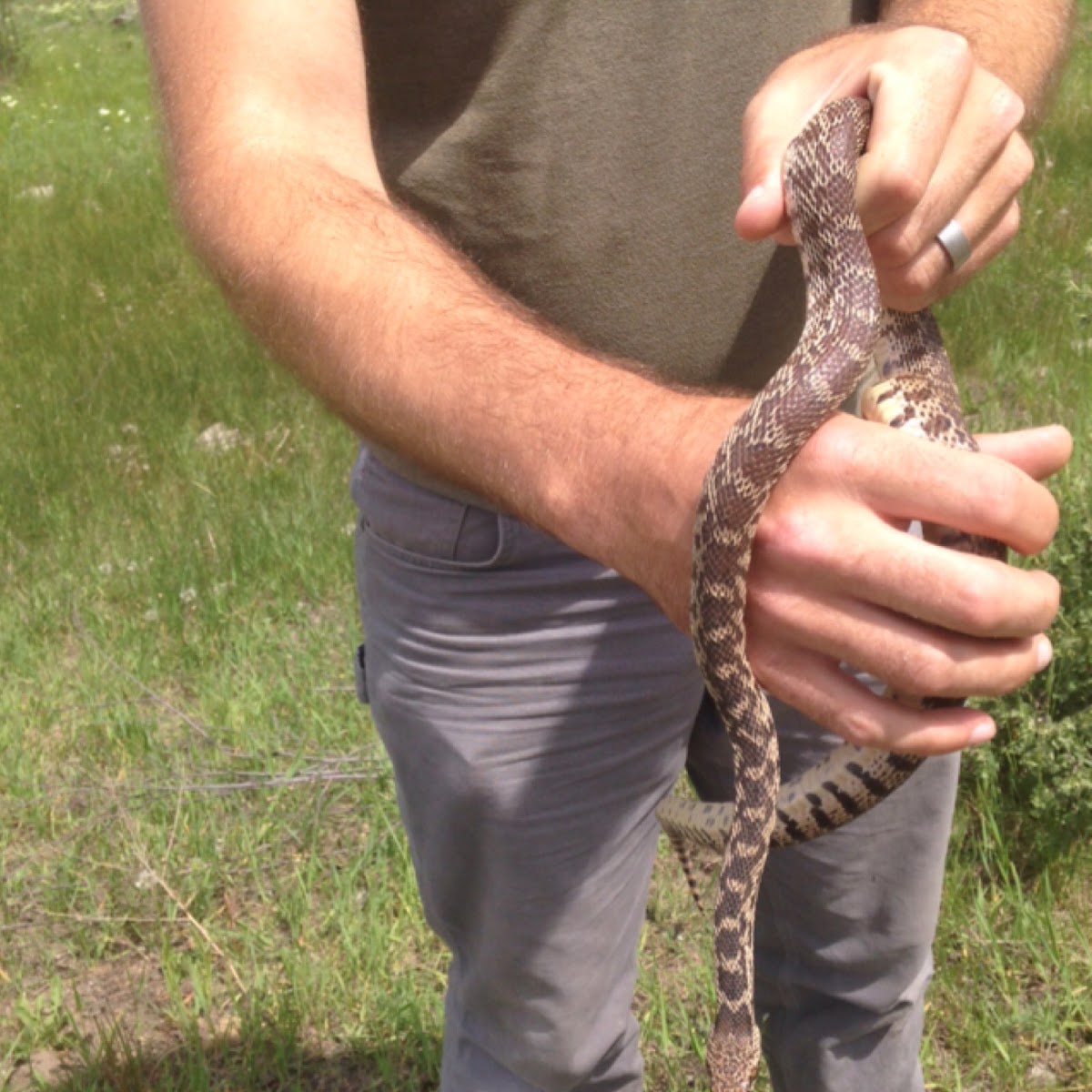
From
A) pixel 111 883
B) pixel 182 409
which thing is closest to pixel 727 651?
pixel 111 883

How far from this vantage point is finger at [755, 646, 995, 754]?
6.36 ft

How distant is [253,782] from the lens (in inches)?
210

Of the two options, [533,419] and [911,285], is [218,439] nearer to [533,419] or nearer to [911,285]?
[911,285]

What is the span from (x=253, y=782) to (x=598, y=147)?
10.3 feet

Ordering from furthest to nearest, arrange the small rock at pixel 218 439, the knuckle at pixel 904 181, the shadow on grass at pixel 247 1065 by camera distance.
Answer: the small rock at pixel 218 439, the shadow on grass at pixel 247 1065, the knuckle at pixel 904 181

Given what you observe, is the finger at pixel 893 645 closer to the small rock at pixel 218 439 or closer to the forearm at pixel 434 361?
the forearm at pixel 434 361

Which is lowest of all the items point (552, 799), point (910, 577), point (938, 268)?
point (552, 799)

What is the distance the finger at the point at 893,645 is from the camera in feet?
6.14

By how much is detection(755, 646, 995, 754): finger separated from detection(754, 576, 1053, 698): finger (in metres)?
0.05

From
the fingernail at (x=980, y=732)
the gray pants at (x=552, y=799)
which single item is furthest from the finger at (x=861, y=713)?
the gray pants at (x=552, y=799)

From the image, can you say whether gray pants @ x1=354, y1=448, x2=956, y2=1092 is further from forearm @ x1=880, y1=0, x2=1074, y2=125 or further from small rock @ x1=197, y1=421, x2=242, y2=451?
small rock @ x1=197, y1=421, x2=242, y2=451

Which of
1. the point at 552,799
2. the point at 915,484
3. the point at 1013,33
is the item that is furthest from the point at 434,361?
the point at 1013,33

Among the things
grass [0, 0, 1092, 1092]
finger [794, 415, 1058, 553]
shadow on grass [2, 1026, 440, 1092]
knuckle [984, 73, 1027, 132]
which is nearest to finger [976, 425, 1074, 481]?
finger [794, 415, 1058, 553]

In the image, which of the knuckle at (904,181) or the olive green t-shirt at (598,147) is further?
the olive green t-shirt at (598,147)
